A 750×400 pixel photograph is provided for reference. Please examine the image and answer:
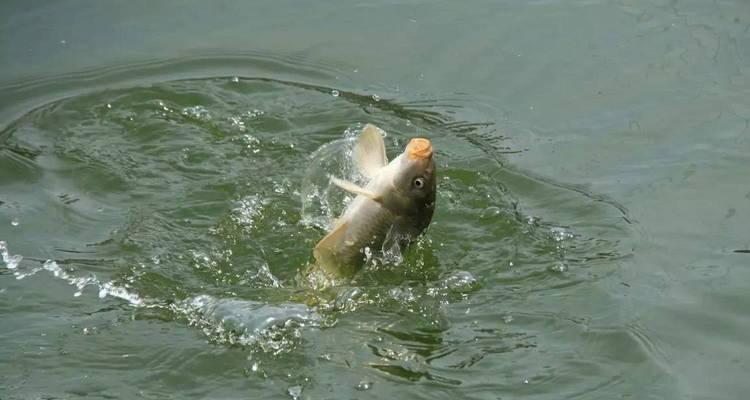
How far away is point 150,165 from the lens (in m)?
6.02

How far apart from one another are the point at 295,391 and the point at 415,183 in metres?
0.94

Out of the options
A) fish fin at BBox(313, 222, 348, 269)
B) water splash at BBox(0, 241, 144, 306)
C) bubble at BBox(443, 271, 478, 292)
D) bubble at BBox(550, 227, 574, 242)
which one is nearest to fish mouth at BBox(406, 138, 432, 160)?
fish fin at BBox(313, 222, 348, 269)

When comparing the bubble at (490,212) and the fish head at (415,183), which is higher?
the fish head at (415,183)

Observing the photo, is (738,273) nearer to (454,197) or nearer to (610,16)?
(454,197)

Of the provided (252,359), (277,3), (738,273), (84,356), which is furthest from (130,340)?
(277,3)

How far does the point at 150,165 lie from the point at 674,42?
3.18 m

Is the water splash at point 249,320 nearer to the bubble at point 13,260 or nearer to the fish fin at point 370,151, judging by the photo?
the fish fin at point 370,151

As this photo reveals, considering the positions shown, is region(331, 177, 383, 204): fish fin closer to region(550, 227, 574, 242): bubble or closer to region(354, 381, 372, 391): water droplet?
region(354, 381, 372, 391): water droplet

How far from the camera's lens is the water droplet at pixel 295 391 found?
13.9 feet

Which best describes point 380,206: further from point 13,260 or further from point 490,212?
point 13,260

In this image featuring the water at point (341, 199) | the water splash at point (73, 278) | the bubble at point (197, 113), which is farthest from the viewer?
the bubble at point (197, 113)

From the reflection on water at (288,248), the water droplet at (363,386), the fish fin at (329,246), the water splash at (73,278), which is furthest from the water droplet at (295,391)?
the water splash at (73,278)

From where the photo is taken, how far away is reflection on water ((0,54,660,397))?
14.7 ft

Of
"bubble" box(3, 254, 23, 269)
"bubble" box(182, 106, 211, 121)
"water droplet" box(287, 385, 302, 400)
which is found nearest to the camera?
"water droplet" box(287, 385, 302, 400)
